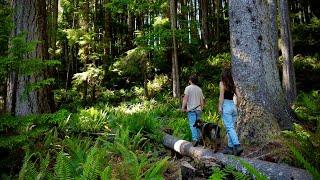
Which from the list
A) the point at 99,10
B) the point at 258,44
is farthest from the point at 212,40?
the point at 258,44

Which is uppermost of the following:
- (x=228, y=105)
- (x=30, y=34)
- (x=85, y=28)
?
(x=85, y=28)

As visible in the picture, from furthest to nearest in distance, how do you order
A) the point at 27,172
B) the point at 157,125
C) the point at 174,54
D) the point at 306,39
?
the point at 306,39
the point at 174,54
the point at 157,125
the point at 27,172

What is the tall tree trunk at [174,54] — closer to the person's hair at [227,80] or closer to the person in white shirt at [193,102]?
the person in white shirt at [193,102]

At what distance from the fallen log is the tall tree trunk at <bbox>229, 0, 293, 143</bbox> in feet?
3.44

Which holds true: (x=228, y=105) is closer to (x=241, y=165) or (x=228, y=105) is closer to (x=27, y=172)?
(x=241, y=165)

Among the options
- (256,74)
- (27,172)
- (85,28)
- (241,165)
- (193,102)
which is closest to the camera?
(27,172)

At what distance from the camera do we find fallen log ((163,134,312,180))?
561 cm

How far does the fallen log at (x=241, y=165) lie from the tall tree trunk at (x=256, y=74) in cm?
105

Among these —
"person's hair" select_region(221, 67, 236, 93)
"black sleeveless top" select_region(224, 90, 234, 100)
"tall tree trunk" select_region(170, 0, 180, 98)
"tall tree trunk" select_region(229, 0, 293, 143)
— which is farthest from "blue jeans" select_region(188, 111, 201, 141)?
"tall tree trunk" select_region(170, 0, 180, 98)

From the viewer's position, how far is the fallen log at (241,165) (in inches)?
221

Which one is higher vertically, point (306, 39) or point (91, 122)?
point (306, 39)

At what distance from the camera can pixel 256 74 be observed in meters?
8.20

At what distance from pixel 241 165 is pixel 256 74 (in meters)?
2.36

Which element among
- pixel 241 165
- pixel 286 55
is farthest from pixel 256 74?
pixel 286 55
